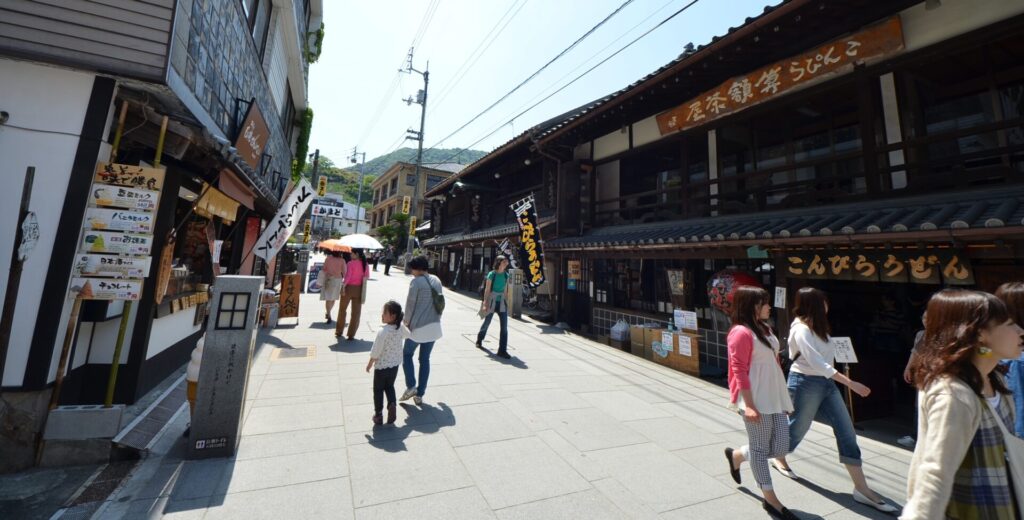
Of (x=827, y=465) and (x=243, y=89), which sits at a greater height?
(x=243, y=89)

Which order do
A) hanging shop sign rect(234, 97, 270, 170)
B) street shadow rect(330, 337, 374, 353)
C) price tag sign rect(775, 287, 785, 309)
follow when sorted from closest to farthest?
price tag sign rect(775, 287, 785, 309) → hanging shop sign rect(234, 97, 270, 170) → street shadow rect(330, 337, 374, 353)

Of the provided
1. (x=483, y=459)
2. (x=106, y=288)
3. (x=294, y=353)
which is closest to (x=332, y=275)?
(x=294, y=353)

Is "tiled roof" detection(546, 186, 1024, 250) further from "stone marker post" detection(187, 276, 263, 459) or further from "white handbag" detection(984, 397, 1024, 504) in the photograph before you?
"stone marker post" detection(187, 276, 263, 459)

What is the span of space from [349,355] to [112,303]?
11.5 ft

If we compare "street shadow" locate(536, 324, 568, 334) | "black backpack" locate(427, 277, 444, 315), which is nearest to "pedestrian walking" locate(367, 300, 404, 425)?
"black backpack" locate(427, 277, 444, 315)

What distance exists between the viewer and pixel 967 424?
168cm

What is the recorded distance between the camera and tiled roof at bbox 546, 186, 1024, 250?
14.3 ft

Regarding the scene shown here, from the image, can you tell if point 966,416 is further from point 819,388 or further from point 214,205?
point 214,205

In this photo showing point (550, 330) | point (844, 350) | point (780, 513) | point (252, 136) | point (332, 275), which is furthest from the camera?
point (550, 330)

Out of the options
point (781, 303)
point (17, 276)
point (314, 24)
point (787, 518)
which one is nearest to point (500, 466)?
point (787, 518)

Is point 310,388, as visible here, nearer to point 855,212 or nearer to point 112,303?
point 112,303

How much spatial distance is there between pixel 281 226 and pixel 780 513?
857 cm

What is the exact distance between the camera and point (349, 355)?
23.6 feet

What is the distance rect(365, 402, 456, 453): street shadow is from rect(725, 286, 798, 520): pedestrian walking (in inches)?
125
